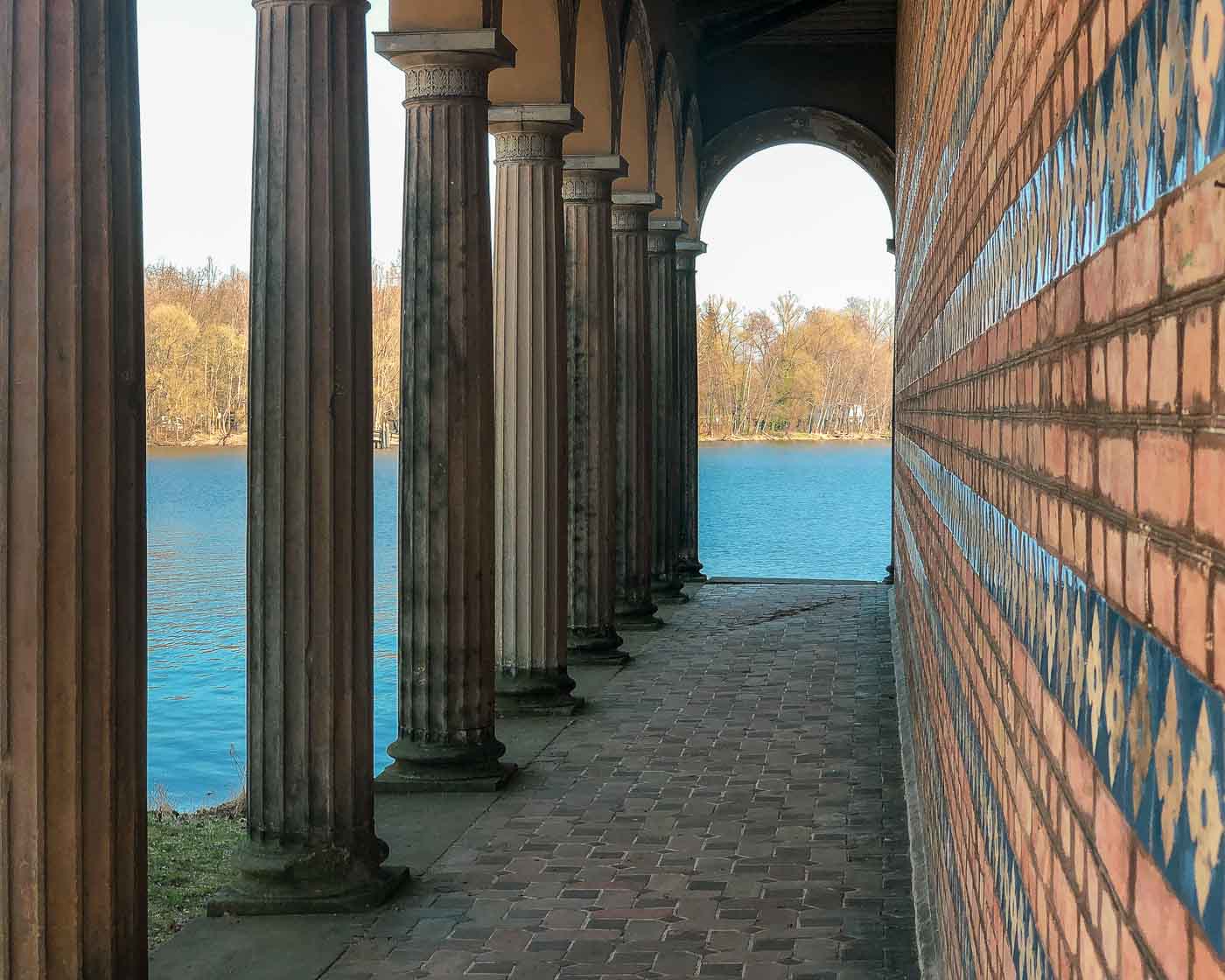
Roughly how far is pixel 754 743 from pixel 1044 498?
962cm

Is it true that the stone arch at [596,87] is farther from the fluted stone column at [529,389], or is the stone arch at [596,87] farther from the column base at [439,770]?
the column base at [439,770]

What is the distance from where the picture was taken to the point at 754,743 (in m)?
11.4

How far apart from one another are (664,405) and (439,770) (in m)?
11.2

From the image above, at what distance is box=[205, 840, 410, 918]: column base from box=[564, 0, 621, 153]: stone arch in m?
8.59

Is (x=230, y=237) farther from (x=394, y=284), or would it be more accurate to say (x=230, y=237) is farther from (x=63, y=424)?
(x=63, y=424)

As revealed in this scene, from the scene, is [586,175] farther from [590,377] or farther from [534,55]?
[534,55]

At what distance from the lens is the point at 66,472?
490cm

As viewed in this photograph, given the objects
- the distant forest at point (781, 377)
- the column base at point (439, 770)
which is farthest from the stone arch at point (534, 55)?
the distant forest at point (781, 377)

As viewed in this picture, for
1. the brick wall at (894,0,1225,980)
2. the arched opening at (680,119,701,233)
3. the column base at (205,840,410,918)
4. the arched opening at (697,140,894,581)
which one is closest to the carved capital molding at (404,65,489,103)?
the column base at (205,840,410,918)

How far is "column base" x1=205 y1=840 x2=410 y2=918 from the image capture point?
23.8 ft

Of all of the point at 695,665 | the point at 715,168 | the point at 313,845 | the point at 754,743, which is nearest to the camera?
the point at 313,845

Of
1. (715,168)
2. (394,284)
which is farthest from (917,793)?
(394,284)

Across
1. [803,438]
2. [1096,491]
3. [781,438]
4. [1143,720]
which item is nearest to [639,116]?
[1096,491]

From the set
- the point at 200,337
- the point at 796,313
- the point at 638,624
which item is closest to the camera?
the point at 638,624
